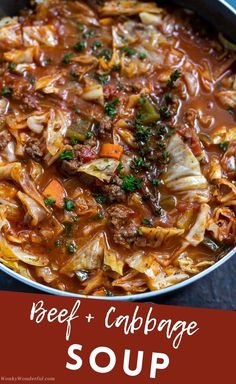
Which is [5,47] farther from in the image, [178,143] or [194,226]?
[194,226]

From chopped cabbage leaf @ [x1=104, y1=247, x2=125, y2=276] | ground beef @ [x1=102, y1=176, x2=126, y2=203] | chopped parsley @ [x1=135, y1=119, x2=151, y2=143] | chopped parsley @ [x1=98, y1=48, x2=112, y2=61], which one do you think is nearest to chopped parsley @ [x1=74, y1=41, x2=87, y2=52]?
chopped parsley @ [x1=98, y1=48, x2=112, y2=61]

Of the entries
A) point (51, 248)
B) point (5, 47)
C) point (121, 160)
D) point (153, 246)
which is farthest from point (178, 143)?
point (5, 47)

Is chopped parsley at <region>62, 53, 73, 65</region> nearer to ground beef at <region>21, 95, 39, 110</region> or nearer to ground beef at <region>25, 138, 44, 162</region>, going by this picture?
ground beef at <region>21, 95, 39, 110</region>

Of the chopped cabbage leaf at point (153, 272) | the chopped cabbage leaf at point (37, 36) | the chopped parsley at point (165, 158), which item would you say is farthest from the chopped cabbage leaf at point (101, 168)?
the chopped cabbage leaf at point (37, 36)

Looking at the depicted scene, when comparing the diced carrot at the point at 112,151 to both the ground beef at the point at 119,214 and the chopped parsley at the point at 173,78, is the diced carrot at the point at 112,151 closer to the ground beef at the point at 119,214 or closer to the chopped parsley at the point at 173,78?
the ground beef at the point at 119,214

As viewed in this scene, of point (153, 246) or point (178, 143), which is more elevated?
point (178, 143)

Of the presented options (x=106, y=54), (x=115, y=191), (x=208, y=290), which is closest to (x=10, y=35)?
(x=106, y=54)
